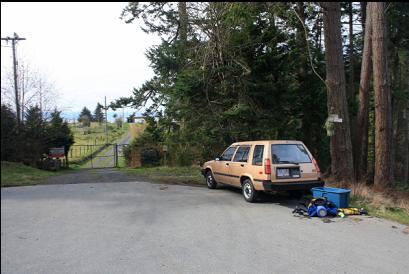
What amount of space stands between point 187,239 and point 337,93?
986 cm

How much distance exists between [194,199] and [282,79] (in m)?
8.26

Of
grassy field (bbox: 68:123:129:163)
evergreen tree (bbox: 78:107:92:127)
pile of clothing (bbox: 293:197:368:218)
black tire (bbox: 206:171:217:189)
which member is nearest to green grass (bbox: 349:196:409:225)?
pile of clothing (bbox: 293:197:368:218)

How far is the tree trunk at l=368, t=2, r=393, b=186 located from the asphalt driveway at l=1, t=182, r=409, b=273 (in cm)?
600

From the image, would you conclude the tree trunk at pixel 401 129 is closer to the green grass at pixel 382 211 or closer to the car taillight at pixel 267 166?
the green grass at pixel 382 211

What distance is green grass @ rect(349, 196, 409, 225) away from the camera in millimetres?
8867

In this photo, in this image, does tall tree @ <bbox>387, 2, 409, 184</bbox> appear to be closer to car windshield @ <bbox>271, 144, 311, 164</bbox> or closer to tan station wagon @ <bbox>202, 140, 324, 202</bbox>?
car windshield @ <bbox>271, 144, 311, 164</bbox>

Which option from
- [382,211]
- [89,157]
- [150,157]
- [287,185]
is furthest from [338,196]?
[89,157]

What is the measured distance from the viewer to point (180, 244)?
21.6 feet

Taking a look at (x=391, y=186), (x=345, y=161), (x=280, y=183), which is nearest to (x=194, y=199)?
(x=280, y=183)

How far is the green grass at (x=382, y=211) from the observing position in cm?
887

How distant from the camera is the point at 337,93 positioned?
14648 millimetres

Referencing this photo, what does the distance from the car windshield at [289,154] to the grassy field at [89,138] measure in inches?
775

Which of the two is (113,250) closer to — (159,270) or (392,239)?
(159,270)

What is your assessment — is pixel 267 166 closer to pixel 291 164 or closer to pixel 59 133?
pixel 291 164
